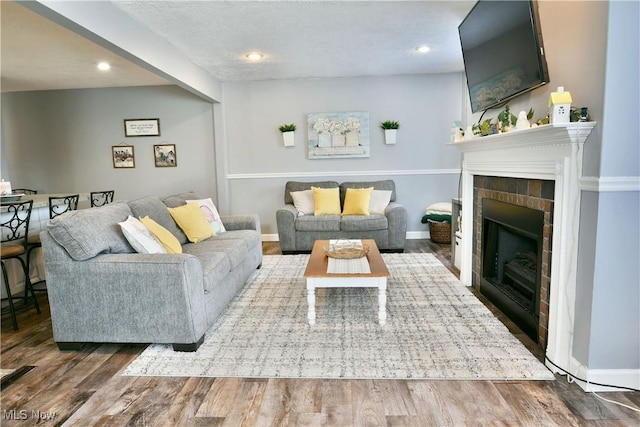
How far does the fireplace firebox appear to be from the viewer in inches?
95.0

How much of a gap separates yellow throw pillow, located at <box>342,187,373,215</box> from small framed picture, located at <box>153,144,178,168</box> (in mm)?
2780

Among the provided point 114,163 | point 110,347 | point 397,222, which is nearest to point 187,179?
point 114,163

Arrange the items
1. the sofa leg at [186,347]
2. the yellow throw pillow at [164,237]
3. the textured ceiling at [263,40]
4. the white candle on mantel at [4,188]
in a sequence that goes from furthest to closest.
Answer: the white candle on mantel at [4,188], the textured ceiling at [263,40], the yellow throw pillow at [164,237], the sofa leg at [186,347]

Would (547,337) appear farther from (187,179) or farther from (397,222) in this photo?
(187,179)

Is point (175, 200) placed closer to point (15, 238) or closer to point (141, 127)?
point (15, 238)

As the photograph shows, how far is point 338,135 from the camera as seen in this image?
552 centimetres

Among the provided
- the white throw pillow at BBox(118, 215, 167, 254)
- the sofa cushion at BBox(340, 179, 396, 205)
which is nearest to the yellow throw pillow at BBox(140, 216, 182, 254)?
the white throw pillow at BBox(118, 215, 167, 254)

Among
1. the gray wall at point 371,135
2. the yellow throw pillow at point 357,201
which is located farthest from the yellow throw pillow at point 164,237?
the gray wall at point 371,135

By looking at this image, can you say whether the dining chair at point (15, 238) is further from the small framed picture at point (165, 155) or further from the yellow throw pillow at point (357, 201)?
the yellow throw pillow at point (357, 201)

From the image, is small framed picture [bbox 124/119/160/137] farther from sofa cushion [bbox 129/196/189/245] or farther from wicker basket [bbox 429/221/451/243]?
wicker basket [bbox 429/221/451/243]

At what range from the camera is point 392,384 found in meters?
1.95

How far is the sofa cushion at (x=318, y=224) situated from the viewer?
4.73m

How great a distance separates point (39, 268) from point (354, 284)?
311 centimetres

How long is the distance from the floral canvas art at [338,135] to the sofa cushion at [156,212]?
2.59 meters
